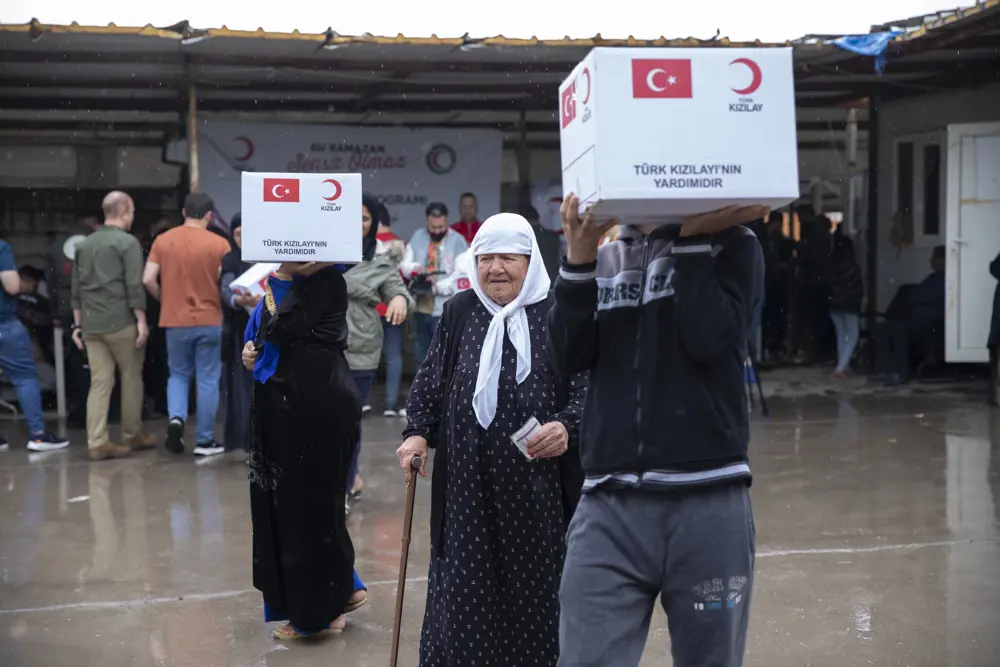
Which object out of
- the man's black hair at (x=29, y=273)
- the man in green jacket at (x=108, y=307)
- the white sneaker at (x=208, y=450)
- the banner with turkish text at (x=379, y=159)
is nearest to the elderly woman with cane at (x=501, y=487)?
the white sneaker at (x=208, y=450)

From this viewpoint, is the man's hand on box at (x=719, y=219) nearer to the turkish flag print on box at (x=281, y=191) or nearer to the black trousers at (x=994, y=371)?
the turkish flag print on box at (x=281, y=191)

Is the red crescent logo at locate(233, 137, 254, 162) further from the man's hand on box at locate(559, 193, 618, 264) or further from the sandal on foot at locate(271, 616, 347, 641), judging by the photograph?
the man's hand on box at locate(559, 193, 618, 264)

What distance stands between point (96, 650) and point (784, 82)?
363 centimetres

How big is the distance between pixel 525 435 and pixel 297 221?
4.98 feet

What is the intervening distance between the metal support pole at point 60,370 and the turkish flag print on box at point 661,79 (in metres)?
8.96

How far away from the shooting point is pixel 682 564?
2.62 metres

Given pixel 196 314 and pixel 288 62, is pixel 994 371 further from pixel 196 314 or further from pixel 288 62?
pixel 196 314

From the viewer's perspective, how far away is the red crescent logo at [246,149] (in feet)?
39.8

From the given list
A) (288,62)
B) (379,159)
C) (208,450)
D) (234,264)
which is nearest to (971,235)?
(379,159)

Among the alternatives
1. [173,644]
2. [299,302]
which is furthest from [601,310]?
[173,644]

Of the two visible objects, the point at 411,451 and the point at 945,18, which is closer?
the point at 411,451

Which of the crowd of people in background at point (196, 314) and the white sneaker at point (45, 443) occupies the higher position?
the crowd of people in background at point (196, 314)

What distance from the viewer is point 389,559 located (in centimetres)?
596

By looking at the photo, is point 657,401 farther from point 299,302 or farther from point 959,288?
point 959,288
